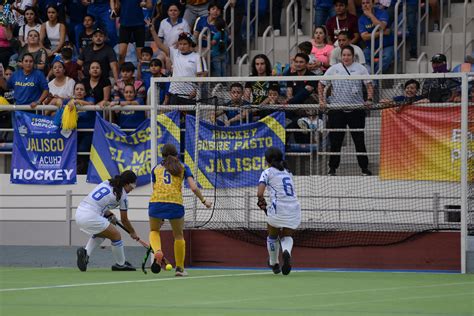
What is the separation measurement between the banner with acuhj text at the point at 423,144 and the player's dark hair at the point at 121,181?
406 centimetres

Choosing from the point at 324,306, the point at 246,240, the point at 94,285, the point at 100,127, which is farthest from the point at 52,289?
the point at 100,127

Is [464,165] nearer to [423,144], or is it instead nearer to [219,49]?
[423,144]

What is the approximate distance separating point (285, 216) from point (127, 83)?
19.5ft

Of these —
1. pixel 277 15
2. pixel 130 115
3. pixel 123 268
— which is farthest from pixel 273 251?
pixel 277 15

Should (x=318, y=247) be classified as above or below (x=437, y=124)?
below

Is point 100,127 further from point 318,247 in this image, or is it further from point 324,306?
point 324,306

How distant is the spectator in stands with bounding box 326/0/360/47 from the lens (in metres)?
23.7

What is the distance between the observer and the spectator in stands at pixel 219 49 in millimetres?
25000

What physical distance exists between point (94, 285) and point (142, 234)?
624cm

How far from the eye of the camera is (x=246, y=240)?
829 inches

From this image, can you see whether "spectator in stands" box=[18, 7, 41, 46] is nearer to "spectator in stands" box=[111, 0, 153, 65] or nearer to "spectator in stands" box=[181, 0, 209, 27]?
"spectator in stands" box=[111, 0, 153, 65]

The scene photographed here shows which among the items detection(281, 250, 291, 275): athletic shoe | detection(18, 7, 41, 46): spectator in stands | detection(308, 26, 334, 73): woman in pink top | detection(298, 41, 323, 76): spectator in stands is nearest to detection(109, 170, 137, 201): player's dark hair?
detection(281, 250, 291, 275): athletic shoe

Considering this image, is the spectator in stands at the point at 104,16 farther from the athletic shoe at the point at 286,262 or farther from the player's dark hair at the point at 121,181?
the athletic shoe at the point at 286,262

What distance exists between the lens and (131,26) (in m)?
25.7
